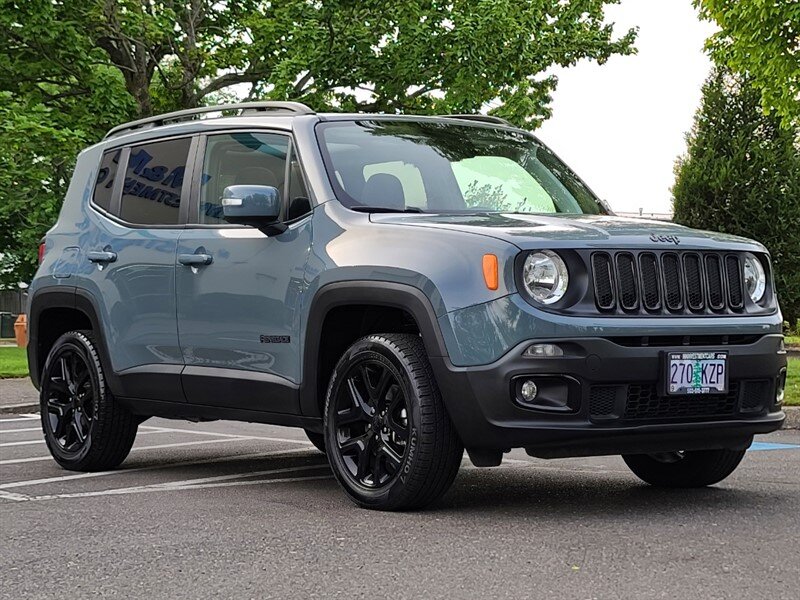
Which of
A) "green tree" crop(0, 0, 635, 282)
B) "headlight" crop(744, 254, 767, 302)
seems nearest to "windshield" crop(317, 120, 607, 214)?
"headlight" crop(744, 254, 767, 302)

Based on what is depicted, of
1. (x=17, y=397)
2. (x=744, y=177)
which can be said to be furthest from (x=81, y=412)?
(x=744, y=177)

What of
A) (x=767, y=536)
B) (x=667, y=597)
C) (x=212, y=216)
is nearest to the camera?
(x=667, y=597)

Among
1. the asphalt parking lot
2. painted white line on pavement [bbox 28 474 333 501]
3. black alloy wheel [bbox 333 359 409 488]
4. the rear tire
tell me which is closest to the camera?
the asphalt parking lot

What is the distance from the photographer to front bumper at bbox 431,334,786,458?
5848 millimetres

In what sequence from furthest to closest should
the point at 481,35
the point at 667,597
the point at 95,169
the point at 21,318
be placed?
the point at 21,318
the point at 481,35
the point at 95,169
the point at 667,597

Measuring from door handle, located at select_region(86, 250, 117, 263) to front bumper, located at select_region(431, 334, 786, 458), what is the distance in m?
2.74

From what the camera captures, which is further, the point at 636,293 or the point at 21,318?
the point at 21,318

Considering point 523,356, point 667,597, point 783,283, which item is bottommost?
point 783,283

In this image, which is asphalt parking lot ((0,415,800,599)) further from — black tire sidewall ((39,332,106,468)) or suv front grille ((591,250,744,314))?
suv front grille ((591,250,744,314))

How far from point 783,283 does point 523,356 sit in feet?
81.3

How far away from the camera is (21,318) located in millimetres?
36438

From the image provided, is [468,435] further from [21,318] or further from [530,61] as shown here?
[21,318]

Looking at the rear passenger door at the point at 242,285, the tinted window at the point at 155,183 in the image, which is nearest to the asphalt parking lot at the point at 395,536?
the rear passenger door at the point at 242,285

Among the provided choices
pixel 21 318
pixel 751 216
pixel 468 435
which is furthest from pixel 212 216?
pixel 21 318
